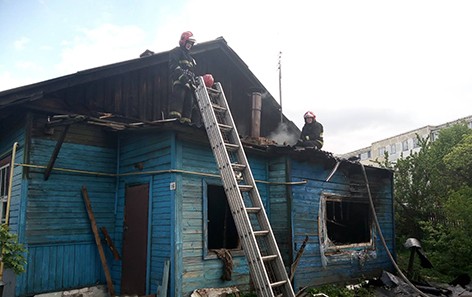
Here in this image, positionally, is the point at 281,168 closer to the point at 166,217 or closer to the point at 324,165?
the point at 324,165

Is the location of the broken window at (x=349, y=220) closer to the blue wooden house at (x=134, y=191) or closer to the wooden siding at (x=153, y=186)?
the blue wooden house at (x=134, y=191)

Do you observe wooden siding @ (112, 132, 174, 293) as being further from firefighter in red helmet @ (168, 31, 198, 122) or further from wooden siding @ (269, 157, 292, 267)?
wooden siding @ (269, 157, 292, 267)

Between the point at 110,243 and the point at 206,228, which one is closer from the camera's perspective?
the point at 206,228

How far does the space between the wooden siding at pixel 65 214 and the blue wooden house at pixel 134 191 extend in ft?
0.06

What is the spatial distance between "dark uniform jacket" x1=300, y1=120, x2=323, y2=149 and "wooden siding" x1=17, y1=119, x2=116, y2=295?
5140 millimetres

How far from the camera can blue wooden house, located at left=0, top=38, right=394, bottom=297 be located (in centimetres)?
682

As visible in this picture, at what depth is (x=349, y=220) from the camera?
11.0 meters

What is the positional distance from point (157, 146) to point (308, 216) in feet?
12.7

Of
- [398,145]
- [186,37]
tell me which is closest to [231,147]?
[186,37]

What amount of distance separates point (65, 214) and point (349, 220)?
7.70 meters

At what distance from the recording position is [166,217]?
6777 millimetres

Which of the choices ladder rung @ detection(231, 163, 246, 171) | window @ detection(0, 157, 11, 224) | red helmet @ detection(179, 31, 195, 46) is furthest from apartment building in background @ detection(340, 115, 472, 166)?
window @ detection(0, 157, 11, 224)

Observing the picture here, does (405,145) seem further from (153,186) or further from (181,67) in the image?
(153,186)

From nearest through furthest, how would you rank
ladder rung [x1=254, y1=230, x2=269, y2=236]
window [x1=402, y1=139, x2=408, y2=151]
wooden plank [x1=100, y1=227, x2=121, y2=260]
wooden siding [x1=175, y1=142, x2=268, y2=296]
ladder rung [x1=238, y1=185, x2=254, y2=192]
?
ladder rung [x1=254, y1=230, x2=269, y2=236]
ladder rung [x1=238, y1=185, x2=254, y2=192]
wooden siding [x1=175, y1=142, x2=268, y2=296]
wooden plank [x1=100, y1=227, x2=121, y2=260]
window [x1=402, y1=139, x2=408, y2=151]
